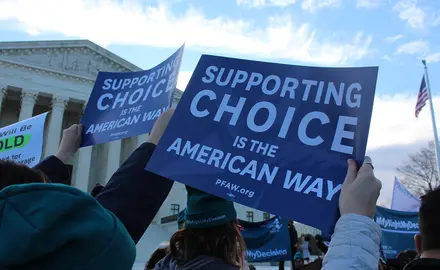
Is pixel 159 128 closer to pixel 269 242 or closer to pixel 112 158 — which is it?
pixel 269 242

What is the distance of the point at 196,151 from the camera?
231 cm

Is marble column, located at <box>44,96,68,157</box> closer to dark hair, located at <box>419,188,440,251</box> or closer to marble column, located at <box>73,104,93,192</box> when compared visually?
marble column, located at <box>73,104,93,192</box>

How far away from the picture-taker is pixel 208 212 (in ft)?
7.10

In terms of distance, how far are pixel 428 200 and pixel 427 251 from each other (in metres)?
0.27

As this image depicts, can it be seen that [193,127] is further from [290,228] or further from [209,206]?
[290,228]

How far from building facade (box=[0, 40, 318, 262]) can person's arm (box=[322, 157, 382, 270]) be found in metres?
28.5

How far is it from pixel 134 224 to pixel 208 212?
0.48 meters

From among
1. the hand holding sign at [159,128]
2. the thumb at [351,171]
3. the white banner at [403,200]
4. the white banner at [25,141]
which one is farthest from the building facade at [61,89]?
the thumb at [351,171]

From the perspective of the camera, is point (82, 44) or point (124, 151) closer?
point (82, 44)

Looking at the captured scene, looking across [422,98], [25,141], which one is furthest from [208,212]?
[422,98]

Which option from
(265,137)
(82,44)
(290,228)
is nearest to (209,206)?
(265,137)

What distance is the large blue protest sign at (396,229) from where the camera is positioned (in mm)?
10734

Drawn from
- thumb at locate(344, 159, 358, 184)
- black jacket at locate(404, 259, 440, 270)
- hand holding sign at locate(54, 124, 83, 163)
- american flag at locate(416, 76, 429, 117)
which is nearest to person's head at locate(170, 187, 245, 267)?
thumb at locate(344, 159, 358, 184)

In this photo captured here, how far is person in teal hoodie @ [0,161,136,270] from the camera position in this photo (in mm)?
958
